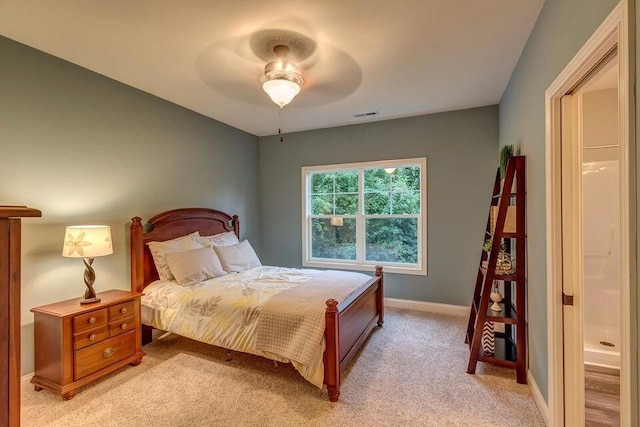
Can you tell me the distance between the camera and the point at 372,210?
4.55 metres

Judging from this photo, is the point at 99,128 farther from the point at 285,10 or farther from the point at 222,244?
the point at 285,10

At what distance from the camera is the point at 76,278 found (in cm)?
272

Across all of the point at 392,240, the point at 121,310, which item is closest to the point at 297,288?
the point at 121,310

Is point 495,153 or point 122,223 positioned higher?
point 495,153

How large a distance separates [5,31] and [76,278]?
1.98m

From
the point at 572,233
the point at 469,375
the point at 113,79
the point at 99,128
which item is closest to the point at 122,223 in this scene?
the point at 99,128

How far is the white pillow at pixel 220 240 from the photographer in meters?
3.75

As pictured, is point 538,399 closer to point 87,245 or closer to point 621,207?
point 621,207

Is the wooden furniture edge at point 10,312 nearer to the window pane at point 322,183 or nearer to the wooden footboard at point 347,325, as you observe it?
the wooden footboard at point 347,325

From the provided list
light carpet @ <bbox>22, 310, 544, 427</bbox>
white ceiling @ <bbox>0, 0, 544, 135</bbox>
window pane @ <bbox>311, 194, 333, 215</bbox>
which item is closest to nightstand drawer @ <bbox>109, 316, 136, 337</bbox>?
light carpet @ <bbox>22, 310, 544, 427</bbox>

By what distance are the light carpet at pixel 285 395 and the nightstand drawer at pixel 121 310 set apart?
49 centimetres

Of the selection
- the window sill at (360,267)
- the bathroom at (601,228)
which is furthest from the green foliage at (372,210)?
the bathroom at (601,228)

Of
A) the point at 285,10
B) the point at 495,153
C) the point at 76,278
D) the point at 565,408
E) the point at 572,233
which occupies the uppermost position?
the point at 285,10

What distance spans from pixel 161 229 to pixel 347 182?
2.65m
